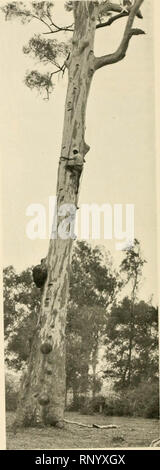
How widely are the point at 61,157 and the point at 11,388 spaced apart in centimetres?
201

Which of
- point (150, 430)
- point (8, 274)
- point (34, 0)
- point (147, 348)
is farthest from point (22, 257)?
point (34, 0)

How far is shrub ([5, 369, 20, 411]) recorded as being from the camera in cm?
687

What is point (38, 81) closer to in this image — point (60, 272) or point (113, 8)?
point (113, 8)

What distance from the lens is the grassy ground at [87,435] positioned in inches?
267

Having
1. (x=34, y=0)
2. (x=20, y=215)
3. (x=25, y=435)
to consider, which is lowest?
(x=25, y=435)

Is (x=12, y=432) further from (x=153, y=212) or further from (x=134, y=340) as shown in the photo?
(x=153, y=212)

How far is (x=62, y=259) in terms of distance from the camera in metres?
Answer: 7.10

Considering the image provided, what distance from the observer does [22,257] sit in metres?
7.03

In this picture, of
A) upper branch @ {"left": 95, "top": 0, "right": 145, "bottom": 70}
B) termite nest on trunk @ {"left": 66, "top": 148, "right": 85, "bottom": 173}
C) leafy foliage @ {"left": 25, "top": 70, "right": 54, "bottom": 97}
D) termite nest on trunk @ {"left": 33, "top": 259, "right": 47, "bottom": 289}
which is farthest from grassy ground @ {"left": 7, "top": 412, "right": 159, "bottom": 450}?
upper branch @ {"left": 95, "top": 0, "right": 145, "bottom": 70}

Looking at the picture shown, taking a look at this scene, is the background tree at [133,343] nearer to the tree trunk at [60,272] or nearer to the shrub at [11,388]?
the tree trunk at [60,272]

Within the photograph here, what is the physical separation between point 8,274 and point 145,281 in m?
1.17

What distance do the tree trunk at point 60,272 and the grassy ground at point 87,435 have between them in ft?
0.32

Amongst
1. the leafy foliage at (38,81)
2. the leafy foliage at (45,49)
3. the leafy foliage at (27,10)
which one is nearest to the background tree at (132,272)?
the leafy foliage at (38,81)
